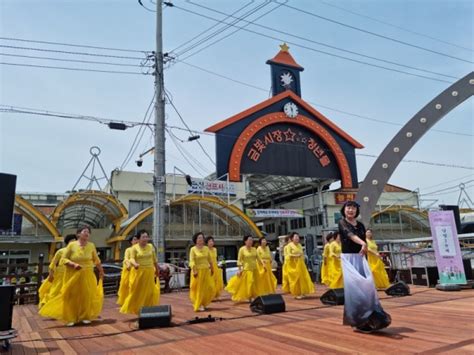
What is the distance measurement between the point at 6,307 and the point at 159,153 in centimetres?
831

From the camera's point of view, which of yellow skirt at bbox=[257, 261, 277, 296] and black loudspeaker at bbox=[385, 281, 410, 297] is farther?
yellow skirt at bbox=[257, 261, 277, 296]

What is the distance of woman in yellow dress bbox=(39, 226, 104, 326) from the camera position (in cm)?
600

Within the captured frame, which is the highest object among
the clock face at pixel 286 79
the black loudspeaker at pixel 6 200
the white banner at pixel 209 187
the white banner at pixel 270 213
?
the clock face at pixel 286 79

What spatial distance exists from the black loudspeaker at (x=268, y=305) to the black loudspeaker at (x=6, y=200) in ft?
12.3

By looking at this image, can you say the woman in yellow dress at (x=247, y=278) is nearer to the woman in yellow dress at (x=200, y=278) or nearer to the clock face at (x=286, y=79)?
the woman in yellow dress at (x=200, y=278)

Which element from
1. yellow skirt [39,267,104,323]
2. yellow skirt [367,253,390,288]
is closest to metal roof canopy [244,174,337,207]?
yellow skirt [367,253,390,288]

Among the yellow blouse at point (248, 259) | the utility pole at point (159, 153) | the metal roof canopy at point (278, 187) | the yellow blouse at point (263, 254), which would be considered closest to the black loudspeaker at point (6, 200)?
the yellow blouse at point (248, 259)

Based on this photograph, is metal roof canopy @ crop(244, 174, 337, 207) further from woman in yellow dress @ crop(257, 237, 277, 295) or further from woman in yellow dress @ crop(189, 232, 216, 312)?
woman in yellow dress @ crop(189, 232, 216, 312)

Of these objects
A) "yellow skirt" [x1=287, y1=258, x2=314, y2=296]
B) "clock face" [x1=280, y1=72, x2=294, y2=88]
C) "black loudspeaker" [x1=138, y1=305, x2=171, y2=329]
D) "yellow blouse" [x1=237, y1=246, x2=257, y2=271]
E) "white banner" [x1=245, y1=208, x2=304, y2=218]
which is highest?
"clock face" [x1=280, y1=72, x2=294, y2=88]

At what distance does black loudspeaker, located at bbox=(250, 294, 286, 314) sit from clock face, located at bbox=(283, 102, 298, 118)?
56.2 feet

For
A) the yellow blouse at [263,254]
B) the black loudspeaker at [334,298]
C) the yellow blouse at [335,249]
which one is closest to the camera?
the black loudspeaker at [334,298]

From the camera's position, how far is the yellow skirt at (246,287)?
8227 millimetres

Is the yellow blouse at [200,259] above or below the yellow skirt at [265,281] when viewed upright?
above

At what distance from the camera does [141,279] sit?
21.6 feet
